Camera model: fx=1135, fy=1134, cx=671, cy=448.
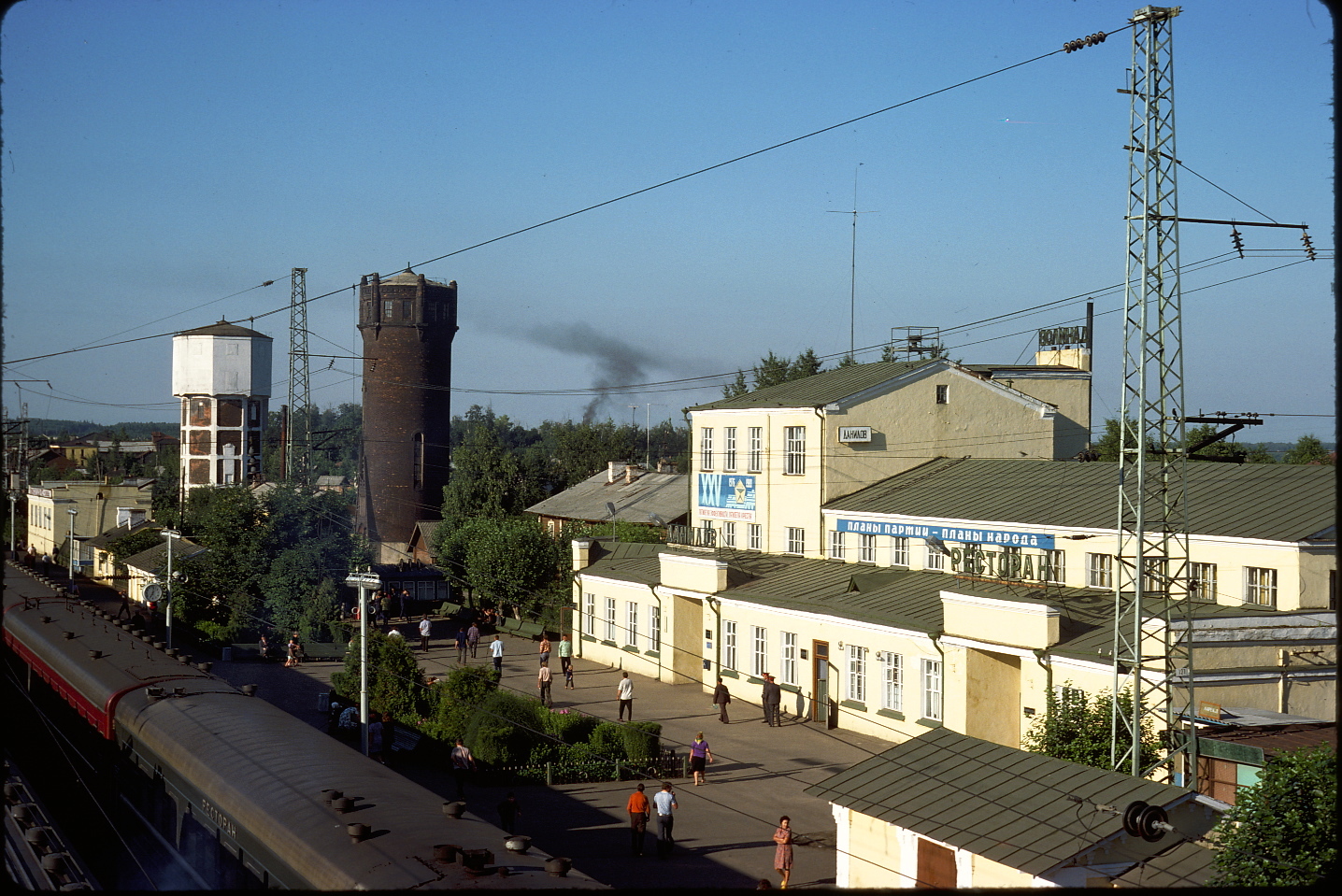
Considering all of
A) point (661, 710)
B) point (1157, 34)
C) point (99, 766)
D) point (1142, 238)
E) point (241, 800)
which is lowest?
point (661, 710)

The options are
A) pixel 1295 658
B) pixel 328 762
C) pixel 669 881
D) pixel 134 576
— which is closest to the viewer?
pixel 328 762

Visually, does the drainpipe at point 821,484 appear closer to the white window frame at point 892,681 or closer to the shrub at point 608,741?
the white window frame at point 892,681

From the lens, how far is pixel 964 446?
37656 mm

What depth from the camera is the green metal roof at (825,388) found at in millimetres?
36281

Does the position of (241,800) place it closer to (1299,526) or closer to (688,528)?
(1299,526)

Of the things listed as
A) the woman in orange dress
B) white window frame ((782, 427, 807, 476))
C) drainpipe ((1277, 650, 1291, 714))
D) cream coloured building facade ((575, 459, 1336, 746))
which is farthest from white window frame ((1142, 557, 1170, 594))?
white window frame ((782, 427, 807, 476))

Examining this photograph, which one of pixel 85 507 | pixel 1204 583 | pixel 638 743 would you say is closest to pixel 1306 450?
pixel 1204 583

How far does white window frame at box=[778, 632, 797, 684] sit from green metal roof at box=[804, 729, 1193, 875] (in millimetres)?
14070

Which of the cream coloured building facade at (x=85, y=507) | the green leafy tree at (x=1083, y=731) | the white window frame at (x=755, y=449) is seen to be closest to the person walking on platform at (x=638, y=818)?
the green leafy tree at (x=1083, y=731)

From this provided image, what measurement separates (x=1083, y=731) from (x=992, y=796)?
25.4ft

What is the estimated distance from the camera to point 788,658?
103 feet

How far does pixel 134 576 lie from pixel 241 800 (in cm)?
4640

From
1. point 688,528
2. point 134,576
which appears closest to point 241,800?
point 688,528

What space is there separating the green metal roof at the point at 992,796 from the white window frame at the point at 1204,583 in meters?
10.8
